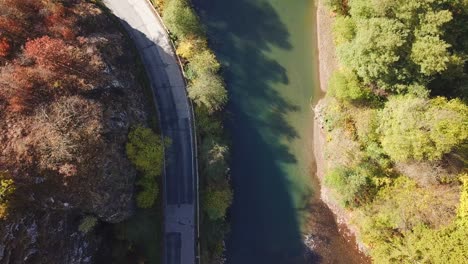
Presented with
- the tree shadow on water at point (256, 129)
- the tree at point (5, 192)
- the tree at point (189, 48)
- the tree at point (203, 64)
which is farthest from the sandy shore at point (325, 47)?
the tree at point (5, 192)

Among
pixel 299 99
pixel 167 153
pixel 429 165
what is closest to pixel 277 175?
pixel 299 99

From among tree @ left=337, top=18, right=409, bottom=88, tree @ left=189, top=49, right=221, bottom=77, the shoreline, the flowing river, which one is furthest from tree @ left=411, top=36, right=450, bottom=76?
tree @ left=189, top=49, right=221, bottom=77

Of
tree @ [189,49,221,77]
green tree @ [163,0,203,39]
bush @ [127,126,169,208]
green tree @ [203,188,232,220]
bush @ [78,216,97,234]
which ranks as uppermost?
green tree @ [163,0,203,39]

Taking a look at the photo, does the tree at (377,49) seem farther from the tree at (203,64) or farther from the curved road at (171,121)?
the curved road at (171,121)

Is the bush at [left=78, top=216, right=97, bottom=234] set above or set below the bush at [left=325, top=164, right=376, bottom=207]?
below

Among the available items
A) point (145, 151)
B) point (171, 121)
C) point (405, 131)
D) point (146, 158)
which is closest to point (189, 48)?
point (171, 121)

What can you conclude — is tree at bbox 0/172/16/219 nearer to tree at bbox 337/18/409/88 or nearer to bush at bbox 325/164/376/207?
bush at bbox 325/164/376/207

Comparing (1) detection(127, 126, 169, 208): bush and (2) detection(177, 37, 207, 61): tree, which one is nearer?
(1) detection(127, 126, 169, 208): bush

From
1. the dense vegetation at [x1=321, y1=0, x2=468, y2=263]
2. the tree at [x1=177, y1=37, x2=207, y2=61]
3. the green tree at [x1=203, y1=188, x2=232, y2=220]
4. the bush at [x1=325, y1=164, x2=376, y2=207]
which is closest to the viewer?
the dense vegetation at [x1=321, y1=0, x2=468, y2=263]

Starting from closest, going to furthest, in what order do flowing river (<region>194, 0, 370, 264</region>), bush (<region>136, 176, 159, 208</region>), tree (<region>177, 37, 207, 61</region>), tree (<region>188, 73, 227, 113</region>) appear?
1. bush (<region>136, 176, 159, 208</region>)
2. tree (<region>188, 73, 227, 113</region>)
3. flowing river (<region>194, 0, 370, 264</region>)
4. tree (<region>177, 37, 207, 61</region>)
